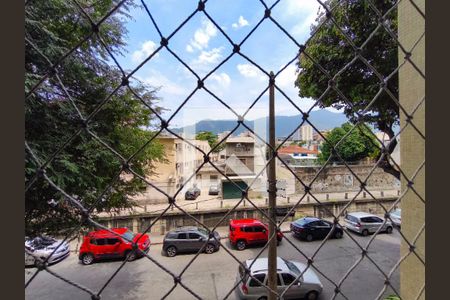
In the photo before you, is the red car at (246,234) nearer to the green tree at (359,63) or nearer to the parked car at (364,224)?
the parked car at (364,224)

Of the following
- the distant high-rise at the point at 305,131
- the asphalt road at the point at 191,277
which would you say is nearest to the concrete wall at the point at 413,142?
the distant high-rise at the point at 305,131

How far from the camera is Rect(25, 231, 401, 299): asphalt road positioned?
12.8 ft

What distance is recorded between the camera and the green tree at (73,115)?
1.54m

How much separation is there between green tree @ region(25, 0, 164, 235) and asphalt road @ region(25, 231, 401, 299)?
1.97m

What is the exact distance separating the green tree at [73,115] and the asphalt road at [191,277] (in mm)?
1969

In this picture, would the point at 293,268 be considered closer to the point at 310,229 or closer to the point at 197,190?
the point at 310,229

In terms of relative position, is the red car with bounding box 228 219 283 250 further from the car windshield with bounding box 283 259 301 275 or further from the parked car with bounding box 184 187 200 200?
the parked car with bounding box 184 187 200 200

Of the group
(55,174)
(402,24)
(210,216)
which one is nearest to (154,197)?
(210,216)

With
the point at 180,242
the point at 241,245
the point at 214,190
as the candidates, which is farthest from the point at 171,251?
the point at 214,190

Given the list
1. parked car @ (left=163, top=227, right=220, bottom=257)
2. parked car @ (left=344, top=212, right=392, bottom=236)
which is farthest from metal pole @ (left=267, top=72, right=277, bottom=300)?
parked car @ (left=344, top=212, right=392, bottom=236)

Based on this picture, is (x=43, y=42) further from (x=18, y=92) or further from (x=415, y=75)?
(x=415, y=75)

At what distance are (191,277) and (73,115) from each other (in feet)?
11.9

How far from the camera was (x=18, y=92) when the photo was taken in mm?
299

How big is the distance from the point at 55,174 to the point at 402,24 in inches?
76.3
